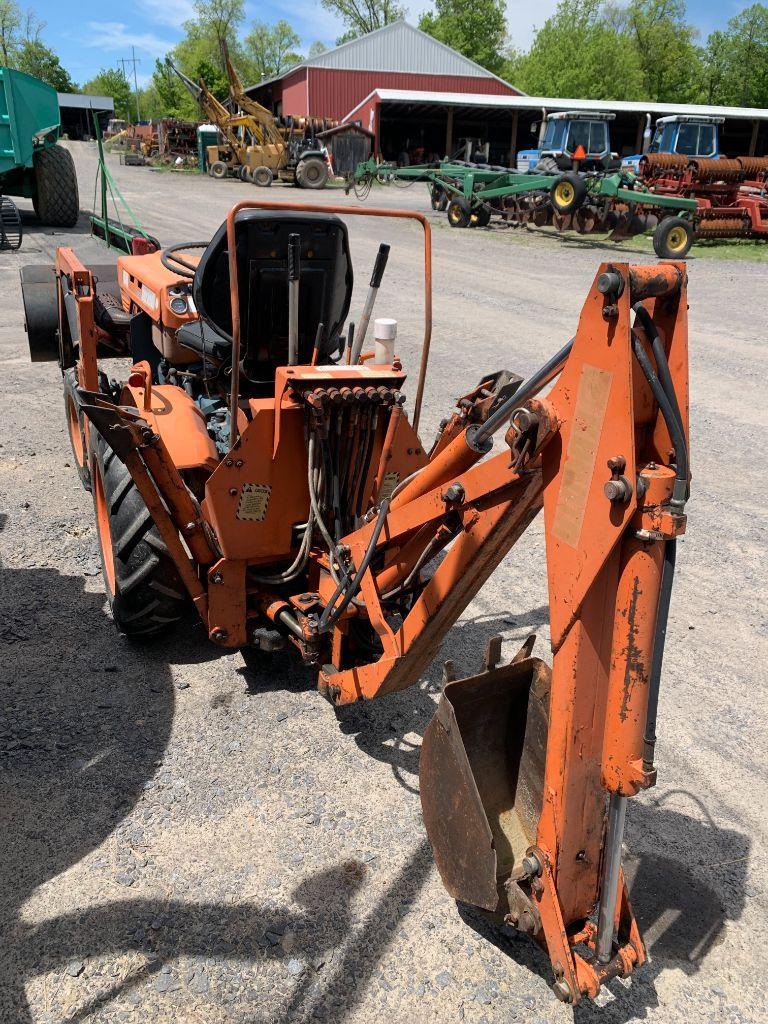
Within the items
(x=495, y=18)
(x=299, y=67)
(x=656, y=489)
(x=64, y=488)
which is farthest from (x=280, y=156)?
(x=495, y=18)

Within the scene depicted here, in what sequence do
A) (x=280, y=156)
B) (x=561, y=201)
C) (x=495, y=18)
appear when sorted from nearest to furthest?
(x=561, y=201) → (x=280, y=156) → (x=495, y=18)

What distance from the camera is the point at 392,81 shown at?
44.0m

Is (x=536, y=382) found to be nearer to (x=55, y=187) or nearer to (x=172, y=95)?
(x=55, y=187)

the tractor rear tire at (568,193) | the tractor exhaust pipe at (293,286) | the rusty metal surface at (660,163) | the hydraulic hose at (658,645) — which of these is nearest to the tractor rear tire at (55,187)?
the tractor rear tire at (568,193)

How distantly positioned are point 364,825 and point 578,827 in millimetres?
1056

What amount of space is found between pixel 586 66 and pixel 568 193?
42769 millimetres

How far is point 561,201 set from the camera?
17750mm

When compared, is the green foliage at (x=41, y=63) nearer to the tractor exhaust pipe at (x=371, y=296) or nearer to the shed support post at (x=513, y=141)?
the shed support post at (x=513, y=141)

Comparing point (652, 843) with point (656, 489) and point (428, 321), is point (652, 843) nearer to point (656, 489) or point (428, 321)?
point (656, 489)

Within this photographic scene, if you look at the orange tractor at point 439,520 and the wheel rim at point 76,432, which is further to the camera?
the wheel rim at point 76,432

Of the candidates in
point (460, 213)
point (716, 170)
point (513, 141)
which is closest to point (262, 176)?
point (460, 213)

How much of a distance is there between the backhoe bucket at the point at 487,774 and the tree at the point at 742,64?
6228 centimetres

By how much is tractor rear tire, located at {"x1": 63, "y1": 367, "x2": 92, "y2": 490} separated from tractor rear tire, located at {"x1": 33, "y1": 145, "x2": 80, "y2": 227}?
11.5 metres

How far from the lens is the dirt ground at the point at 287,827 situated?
7.66ft
